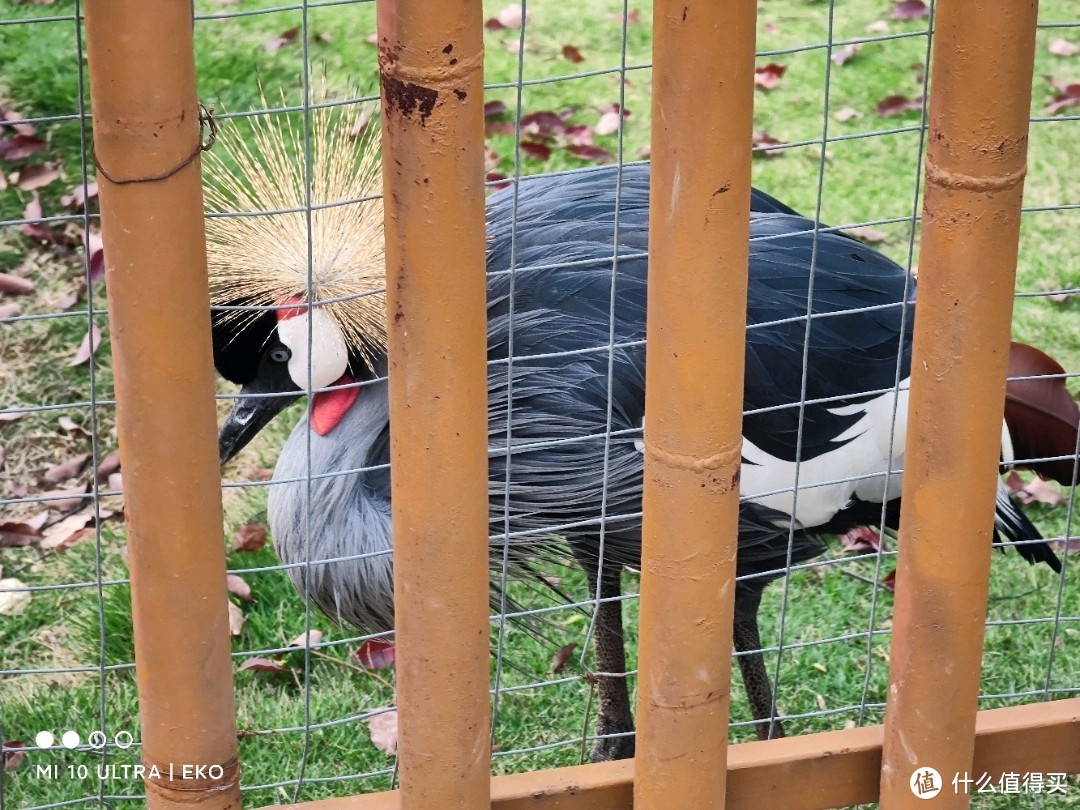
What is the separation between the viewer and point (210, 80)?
11.9 feet

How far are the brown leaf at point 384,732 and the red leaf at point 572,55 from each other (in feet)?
7.77

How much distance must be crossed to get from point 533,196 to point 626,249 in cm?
26

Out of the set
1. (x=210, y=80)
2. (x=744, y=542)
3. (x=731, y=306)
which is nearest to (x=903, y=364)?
(x=744, y=542)

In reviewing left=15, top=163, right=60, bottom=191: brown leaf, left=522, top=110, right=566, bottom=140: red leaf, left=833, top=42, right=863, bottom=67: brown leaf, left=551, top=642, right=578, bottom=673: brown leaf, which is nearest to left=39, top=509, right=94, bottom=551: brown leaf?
left=551, top=642, right=578, bottom=673: brown leaf

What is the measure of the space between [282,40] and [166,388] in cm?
300

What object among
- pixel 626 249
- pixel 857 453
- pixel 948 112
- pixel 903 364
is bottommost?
pixel 857 453

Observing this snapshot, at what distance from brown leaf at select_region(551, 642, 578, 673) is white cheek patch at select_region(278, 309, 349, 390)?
625 millimetres

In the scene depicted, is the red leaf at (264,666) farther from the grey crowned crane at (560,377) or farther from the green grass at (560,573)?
the grey crowned crane at (560,377)

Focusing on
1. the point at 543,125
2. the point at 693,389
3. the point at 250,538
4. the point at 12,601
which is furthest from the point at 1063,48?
the point at 693,389

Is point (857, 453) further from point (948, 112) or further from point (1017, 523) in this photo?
point (948, 112)

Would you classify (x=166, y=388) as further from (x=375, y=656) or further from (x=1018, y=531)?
(x=1018, y=531)

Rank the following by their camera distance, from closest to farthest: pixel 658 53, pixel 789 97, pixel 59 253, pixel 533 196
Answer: pixel 658 53
pixel 533 196
pixel 59 253
pixel 789 97

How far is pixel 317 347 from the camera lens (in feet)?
6.58

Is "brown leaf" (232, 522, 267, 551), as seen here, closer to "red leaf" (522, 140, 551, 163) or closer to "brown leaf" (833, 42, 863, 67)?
"red leaf" (522, 140, 551, 163)
